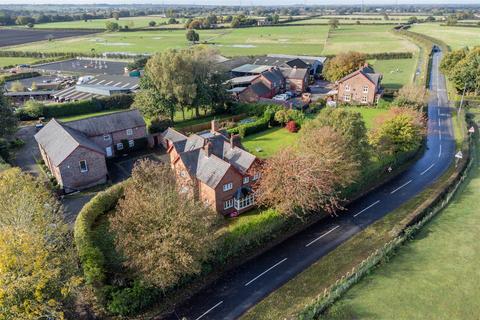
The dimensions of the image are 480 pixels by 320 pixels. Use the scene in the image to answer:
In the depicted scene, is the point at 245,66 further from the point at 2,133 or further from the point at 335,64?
the point at 2,133

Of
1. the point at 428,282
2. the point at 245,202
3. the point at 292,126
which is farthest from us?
the point at 292,126

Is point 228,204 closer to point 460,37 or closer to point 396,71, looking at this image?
point 396,71

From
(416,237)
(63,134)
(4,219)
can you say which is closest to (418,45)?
(416,237)

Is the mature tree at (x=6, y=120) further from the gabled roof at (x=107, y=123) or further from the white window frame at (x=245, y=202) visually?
the white window frame at (x=245, y=202)

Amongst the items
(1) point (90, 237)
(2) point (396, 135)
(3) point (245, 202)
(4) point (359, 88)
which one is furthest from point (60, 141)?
(4) point (359, 88)

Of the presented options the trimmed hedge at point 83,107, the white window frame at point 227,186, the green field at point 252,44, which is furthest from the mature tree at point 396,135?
the green field at point 252,44

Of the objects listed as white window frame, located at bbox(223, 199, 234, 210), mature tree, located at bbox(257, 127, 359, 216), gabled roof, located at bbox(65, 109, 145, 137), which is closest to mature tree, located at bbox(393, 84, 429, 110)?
mature tree, located at bbox(257, 127, 359, 216)
